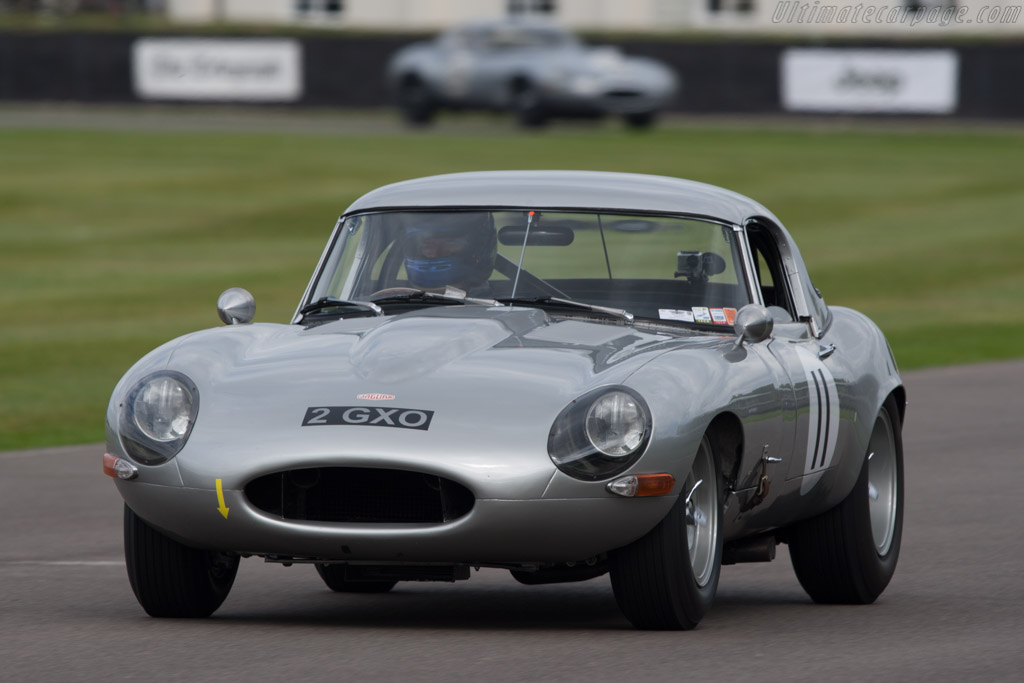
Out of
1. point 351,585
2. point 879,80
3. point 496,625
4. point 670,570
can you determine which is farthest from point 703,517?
point 879,80

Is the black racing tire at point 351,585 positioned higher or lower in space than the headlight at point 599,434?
lower

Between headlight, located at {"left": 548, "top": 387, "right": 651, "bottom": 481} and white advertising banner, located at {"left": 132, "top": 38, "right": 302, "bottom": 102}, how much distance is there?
125 feet

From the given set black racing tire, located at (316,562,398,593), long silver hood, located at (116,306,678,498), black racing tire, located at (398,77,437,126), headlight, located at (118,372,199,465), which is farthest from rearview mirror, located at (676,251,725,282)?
black racing tire, located at (398,77,437,126)

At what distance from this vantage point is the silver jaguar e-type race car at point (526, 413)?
19.3ft

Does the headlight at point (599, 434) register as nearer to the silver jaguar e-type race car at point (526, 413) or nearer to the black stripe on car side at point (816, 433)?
the silver jaguar e-type race car at point (526, 413)

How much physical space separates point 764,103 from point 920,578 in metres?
34.0

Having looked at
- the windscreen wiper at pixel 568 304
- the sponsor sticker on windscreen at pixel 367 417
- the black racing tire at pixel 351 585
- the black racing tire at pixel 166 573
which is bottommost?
the black racing tire at pixel 351 585

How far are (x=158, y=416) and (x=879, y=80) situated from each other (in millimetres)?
34268

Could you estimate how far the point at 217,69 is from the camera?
43469 mm

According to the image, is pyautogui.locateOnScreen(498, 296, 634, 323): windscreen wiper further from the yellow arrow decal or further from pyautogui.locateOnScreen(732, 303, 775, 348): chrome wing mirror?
the yellow arrow decal

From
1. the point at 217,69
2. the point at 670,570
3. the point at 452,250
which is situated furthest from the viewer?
the point at 217,69

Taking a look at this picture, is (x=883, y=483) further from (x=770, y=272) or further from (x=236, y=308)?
(x=236, y=308)

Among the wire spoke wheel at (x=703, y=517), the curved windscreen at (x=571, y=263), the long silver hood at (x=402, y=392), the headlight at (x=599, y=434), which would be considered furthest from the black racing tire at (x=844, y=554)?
the headlight at (x=599, y=434)

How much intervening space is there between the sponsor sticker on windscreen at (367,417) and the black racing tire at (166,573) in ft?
2.26
